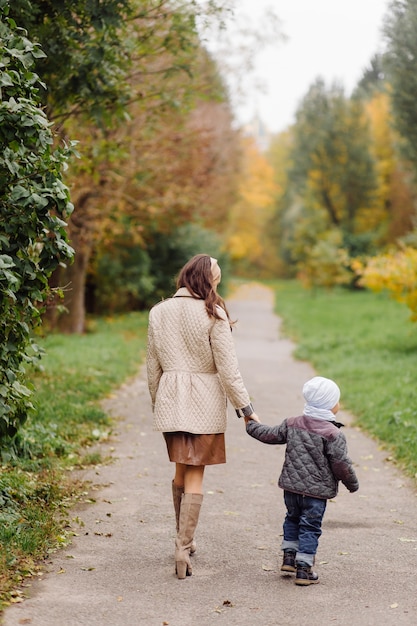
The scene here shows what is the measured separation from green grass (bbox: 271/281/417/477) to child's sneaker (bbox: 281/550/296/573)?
9.20ft

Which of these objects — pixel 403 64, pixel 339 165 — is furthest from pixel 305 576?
pixel 339 165

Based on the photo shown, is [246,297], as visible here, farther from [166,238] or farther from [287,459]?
[287,459]

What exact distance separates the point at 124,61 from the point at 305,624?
654cm

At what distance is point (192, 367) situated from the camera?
5.15 meters

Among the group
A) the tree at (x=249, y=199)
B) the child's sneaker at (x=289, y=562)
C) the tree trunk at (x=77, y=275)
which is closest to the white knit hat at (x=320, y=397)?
the child's sneaker at (x=289, y=562)

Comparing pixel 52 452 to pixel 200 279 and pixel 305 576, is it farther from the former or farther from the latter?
pixel 305 576

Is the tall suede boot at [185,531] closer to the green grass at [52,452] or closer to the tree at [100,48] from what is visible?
the green grass at [52,452]

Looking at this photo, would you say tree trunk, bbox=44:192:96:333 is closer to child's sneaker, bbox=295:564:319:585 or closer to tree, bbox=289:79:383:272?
child's sneaker, bbox=295:564:319:585

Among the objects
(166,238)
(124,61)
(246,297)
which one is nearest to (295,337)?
(166,238)

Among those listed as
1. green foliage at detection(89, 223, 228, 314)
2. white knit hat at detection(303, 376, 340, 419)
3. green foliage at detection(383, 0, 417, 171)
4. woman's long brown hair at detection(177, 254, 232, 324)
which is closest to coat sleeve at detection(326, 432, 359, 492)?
white knit hat at detection(303, 376, 340, 419)

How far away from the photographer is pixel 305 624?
426 centimetres

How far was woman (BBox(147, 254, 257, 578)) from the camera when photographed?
5.06 metres

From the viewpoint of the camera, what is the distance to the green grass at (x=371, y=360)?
9.22 m

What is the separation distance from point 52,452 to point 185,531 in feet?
9.67
